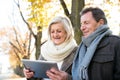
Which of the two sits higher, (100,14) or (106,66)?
(100,14)

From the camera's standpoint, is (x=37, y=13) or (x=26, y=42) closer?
(x=37, y=13)

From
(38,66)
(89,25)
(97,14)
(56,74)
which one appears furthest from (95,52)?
(38,66)

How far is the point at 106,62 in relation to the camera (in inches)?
133

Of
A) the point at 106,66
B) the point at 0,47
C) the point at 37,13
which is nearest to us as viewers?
the point at 106,66

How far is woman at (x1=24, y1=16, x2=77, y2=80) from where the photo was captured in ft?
13.7

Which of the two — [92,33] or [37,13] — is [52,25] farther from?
[37,13]

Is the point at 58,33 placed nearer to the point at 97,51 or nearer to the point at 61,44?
the point at 61,44

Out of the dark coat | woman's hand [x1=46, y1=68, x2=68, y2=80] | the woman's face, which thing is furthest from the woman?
the dark coat

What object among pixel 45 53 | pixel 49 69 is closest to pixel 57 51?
pixel 45 53

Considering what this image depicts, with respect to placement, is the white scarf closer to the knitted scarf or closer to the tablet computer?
the tablet computer

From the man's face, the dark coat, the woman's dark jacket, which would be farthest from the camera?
the woman's dark jacket

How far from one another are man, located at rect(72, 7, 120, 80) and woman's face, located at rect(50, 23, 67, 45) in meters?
0.63

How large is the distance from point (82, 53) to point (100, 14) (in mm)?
458

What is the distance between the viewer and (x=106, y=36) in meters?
3.49
